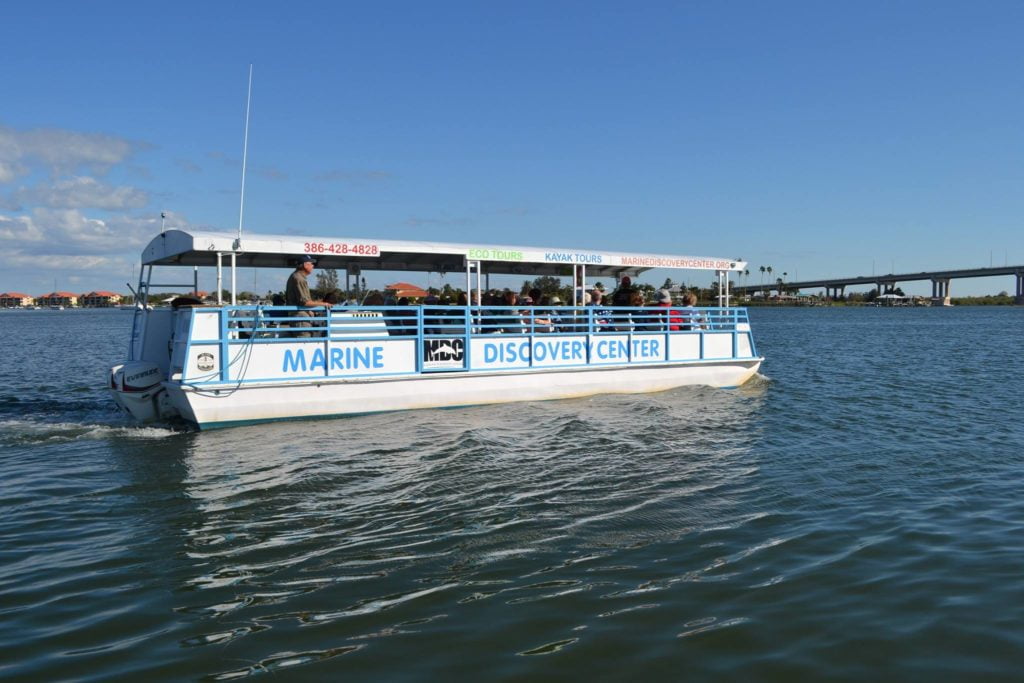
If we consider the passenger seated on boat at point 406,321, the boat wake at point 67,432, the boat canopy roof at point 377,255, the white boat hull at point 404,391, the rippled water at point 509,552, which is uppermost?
the boat canopy roof at point 377,255

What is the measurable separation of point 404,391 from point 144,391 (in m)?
3.95

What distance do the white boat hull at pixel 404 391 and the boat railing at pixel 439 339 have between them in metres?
0.18

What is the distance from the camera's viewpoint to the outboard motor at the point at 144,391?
38.5 feet

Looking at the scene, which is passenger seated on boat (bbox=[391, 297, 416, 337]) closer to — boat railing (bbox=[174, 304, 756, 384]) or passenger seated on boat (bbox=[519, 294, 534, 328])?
boat railing (bbox=[174, 304, 756, 384])

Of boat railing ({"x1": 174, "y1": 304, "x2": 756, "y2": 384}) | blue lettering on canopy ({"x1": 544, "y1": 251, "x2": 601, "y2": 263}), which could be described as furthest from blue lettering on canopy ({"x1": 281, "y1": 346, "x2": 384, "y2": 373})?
blue lettering on canopy ({"x1": 544, "y1": 251, "x2": 601, "y2": 263})

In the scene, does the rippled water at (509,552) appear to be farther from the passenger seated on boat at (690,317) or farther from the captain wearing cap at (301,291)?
the passenger seated on boat at (690,317)

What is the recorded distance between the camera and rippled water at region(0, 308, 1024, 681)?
4477 millimetres

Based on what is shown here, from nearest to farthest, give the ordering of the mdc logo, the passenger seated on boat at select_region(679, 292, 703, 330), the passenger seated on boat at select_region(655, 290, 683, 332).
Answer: the mdc logo < the passenger seated on boat at select_region(655, 290, 683, 332) < the passenger seated on boat at select_region(679, 292, 703, 330)

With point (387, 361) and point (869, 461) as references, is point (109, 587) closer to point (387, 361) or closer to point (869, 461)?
point (387, 361)

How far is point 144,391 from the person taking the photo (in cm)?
1178

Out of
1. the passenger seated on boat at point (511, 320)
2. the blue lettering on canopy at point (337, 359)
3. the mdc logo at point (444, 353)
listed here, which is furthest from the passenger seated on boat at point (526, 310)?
Answer: the blue lettering on canopy at point (337, 359)

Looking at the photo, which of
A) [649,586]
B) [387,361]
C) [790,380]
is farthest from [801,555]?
[790,380]

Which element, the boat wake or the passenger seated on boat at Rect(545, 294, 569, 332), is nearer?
the boat wake

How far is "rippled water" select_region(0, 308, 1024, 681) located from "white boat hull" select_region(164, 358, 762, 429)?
Result: 49 centimetres
